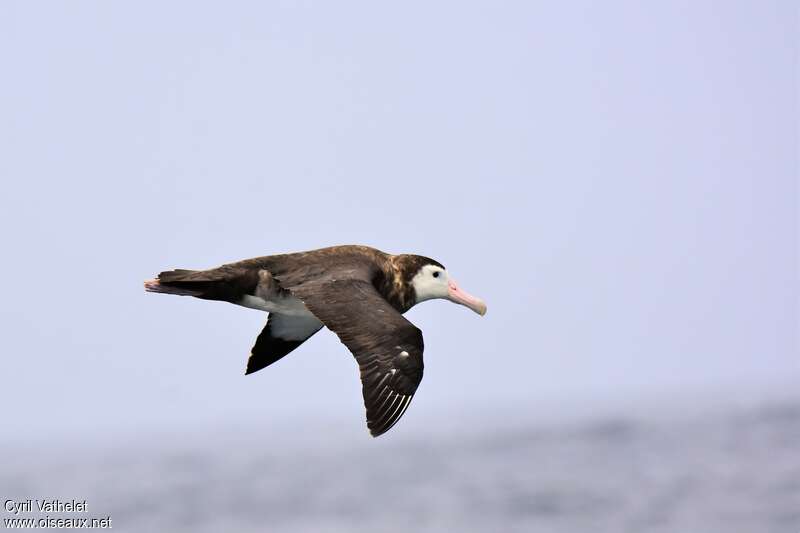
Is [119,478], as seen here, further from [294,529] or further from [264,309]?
[264,309]

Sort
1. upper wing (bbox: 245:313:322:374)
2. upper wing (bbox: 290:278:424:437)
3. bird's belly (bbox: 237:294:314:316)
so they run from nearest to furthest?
upper wing (bbox: 290:278:424:437) → bird's belly (bbox: 237:294:314:316) → upper wing (bbox: 245:313:322:374)

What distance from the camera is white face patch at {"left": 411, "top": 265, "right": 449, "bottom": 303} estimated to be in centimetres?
1605

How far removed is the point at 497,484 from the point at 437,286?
4893cm

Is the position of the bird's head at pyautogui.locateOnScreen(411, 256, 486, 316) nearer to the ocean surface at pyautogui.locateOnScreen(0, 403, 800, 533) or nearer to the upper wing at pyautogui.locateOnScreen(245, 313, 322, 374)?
the upper wing at pyautogui.locateOnScreen(245, 313, 322, 374)

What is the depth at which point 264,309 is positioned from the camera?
1555 centimetres

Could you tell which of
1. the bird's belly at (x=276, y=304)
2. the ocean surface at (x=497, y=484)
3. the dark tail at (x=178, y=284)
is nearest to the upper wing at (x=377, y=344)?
the bird's belly at (x=276, y=304)

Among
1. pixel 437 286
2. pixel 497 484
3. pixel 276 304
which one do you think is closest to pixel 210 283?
pixel 276 304

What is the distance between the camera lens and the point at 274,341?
16.9 meters

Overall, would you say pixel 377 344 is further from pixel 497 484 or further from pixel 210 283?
pixel 497 484

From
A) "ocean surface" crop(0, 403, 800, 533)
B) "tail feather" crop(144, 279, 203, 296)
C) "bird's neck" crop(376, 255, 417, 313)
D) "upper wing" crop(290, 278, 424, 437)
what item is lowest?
"upper wing" crop(290, 278, 424, 437)

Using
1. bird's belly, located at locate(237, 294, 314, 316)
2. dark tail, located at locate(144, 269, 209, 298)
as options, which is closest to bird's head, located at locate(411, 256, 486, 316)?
bird's belly, located at locate(237, 294, 314, 316)

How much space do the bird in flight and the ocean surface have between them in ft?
104

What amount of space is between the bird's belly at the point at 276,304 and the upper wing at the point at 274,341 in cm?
117

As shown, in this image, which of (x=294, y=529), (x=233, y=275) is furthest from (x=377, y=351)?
(x=294, y=529)
